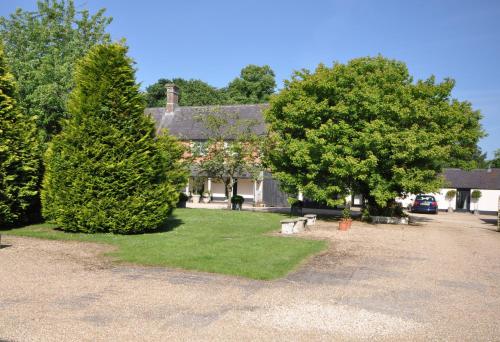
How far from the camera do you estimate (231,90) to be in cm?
6134

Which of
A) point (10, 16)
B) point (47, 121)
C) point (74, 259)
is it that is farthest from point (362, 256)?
point (10, 16)

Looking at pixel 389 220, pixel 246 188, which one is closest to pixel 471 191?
pixel 246 188

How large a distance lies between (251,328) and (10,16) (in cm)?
2968

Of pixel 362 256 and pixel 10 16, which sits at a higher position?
pixel 10 16

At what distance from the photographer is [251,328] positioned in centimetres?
561

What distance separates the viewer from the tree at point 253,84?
59.8 meters

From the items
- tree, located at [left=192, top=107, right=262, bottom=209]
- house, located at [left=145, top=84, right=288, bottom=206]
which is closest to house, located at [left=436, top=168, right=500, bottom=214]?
house, located at [left=145, top=84, right=288, bottom=206]

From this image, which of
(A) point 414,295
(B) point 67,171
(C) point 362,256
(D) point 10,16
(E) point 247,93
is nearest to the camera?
(A) point 414,295

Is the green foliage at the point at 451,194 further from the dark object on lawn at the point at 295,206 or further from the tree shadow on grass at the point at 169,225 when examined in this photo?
the tree shadow on grass at the point at 169,225

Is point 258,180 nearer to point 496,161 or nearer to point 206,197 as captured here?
point 206,197

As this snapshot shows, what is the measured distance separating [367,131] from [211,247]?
11405 mm

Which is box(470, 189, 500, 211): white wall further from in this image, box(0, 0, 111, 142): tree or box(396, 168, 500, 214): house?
box(0, 0, 111, 142): tree

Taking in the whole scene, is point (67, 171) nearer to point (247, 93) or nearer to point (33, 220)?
point (33, 220)

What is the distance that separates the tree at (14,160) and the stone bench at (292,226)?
9531mm
